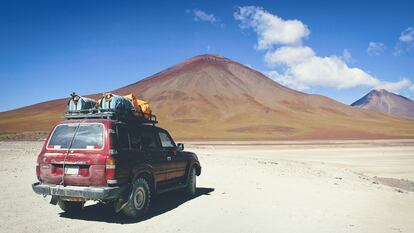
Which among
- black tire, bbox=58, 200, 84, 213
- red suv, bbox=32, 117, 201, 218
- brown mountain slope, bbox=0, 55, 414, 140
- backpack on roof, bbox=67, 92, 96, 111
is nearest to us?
red suv, bbox=32, 117, 201, 218

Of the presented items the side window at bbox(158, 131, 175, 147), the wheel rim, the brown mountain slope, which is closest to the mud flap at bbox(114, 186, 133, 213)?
the wheel rim

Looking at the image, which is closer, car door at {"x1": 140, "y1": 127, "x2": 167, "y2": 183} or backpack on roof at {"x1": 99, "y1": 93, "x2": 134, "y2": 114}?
backpack on roof at {"x1": 99, "y1": 93, "x2": 134, "y2": 114}

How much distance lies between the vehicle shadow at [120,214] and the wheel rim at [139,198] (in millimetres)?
289

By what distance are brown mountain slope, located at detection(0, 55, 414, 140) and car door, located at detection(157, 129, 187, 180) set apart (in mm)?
71996

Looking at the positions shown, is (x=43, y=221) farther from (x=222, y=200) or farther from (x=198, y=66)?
(x=198, y=66)

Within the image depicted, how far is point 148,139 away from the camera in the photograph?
9039mm

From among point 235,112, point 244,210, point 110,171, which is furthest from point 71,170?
point 235,112

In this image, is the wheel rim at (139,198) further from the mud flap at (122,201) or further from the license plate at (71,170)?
the license plate at (71,170)

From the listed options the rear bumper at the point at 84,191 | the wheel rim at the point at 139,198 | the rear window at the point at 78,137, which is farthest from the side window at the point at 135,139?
the rear bumper at the point at 84,191

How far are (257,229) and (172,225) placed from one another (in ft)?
5.45

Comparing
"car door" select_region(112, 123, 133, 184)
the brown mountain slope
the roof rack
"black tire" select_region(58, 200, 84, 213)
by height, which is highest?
the brown mountain slope

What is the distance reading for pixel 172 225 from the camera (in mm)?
7637

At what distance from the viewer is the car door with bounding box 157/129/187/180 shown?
9.61 meters

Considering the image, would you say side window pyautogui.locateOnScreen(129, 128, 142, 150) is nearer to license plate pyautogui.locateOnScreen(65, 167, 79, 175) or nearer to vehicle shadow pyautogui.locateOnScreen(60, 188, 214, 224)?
license plate pyautogui.locateOnScreen(65, 167, 79, 175)
